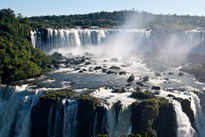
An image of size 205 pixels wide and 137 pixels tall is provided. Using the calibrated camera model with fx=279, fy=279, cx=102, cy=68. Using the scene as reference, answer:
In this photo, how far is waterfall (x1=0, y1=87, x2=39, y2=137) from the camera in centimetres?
2928

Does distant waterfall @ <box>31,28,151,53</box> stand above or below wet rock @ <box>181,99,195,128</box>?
above

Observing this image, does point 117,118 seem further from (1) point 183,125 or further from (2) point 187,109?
(2) point 187,109

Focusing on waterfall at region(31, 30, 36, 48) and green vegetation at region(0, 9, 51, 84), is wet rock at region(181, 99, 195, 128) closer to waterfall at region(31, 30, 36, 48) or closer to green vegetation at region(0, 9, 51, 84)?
green vegetation at region(0, 9, 51, 84)

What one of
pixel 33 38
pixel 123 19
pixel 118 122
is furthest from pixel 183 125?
pixel 123 19

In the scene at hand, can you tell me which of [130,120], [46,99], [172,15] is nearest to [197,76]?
[130,120]

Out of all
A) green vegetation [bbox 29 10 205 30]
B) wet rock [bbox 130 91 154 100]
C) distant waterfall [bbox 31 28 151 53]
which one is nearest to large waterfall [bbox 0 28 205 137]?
wet rock [bbox 130 91 154 100]

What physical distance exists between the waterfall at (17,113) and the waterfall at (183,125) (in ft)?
48.7

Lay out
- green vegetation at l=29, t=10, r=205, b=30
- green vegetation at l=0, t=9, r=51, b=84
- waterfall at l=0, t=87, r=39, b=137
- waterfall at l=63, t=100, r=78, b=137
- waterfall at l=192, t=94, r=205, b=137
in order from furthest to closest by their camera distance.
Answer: green vegetation at l=29, t=10, r=205, b=30 < green vegetation at l=0, t=9, r=51, b=84 < waterfall at l=0, t=87, r=39, b=137 < waterfall at l=192, t=94, r=205, b=137 < waterfall at l=63, t=100, r=78, b=137

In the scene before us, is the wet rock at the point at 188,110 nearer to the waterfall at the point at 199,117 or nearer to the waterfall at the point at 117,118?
the waterfall at the point at 199,117

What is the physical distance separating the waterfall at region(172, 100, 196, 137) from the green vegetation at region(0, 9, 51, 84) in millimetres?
21381

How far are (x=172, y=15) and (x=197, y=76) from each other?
287 feet

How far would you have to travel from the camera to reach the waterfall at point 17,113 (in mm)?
29281

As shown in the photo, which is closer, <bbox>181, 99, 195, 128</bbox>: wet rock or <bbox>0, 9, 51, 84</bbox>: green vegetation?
<bbox>181, 99, 195, 128</bbox>: wet rock

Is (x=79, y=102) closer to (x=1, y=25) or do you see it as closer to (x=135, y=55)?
(x=1, y=25)
